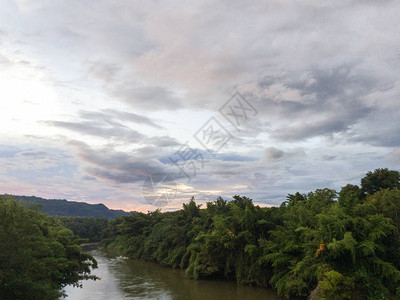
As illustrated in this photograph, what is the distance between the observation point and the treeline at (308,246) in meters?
16.1

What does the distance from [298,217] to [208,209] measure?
38.3 ft

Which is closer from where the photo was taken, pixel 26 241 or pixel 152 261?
pixel 26 241

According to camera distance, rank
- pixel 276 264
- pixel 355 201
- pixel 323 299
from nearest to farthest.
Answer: pixel 323 299 → pixel 355 201 → pixel 276 264

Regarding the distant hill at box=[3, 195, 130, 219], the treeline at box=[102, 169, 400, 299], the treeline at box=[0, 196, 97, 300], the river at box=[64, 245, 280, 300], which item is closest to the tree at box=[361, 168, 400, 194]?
→ the treeline at box=[102, 169, 400, 299]

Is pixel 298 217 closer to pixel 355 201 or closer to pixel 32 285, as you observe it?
pixel 355 201

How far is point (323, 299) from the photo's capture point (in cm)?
1616

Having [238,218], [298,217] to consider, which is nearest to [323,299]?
[298,217]

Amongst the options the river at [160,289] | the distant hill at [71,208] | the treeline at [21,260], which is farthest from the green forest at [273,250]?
the distant hill at [71,208]

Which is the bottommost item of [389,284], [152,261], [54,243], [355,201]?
[152,261]

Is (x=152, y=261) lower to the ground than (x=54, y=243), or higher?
lower

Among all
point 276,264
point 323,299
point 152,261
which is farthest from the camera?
point 152,261

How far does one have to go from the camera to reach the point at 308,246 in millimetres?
18109

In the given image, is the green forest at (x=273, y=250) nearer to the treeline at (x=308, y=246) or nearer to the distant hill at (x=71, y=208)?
the treeline at (x=308, y=246)

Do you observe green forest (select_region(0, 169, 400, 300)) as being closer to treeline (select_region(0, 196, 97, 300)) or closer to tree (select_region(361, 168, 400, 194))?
treeline (select_region(0, 196, 97, 300))
